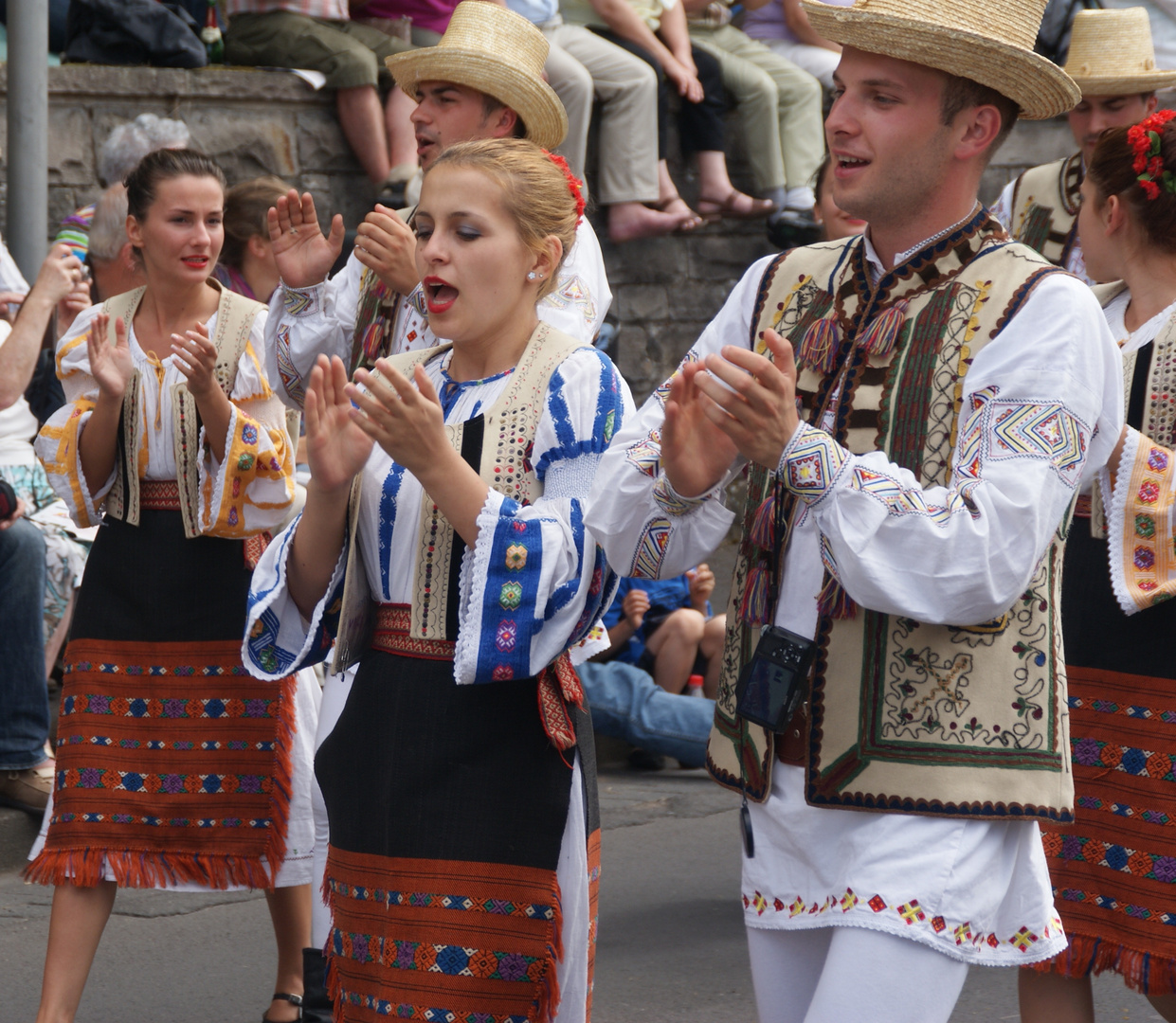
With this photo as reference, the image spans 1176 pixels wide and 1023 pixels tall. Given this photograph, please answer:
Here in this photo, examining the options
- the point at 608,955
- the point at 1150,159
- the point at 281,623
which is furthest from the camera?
the point at 608,955

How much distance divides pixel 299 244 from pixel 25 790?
7.69 feet

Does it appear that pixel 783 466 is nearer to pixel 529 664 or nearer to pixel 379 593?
pixel 529 664

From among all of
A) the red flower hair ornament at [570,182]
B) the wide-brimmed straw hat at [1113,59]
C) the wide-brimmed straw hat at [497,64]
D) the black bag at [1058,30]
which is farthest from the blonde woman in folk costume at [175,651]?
the black bag at [1058,30]

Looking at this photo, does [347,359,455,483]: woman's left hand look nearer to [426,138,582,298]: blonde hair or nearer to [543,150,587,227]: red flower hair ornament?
[426,138,582,298]: blonde hair

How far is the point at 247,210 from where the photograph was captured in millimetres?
5055

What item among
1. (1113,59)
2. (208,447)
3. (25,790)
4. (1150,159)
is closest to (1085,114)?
(1113,59)

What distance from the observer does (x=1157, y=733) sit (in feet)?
10.7

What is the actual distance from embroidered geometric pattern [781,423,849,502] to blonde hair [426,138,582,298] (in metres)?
0.85

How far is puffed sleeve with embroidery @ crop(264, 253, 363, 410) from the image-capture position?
143 inches

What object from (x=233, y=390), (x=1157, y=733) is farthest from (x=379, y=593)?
(x=1157, y=733)

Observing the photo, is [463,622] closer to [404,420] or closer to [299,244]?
[404,420]

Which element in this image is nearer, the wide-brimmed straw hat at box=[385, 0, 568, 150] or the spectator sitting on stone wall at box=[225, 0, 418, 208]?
the wide-brimmed straw hat at box=[385, 0, 568, 150]

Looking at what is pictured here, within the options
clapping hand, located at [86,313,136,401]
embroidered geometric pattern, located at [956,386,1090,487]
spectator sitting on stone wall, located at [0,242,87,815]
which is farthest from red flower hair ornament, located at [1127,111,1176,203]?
spectator sitting on stone wall, located at [0,242,87,815]

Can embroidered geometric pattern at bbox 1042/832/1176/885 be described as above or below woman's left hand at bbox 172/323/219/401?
below
